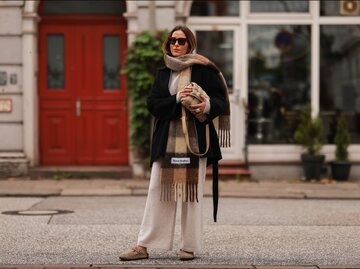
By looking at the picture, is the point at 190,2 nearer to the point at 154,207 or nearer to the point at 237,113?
the point at 237,113

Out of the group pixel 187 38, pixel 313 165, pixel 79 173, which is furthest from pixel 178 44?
pixel 313 165

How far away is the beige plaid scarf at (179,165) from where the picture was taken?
7.01m

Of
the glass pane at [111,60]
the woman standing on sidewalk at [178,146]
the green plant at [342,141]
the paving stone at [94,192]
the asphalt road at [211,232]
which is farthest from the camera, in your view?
the glass pane at [111,60]

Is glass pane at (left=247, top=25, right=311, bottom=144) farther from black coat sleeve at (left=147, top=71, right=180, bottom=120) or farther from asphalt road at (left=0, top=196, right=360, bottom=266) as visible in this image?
black coat sleeve at (left=147, top=71, right=180, bottom=120)

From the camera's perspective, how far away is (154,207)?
23.3 feet

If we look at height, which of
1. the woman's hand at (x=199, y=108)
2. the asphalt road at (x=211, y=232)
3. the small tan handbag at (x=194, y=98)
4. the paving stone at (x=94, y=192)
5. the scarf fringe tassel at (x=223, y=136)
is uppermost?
the small tan handbag at (x=194, y=98)

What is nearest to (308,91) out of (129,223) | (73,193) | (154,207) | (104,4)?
(104,4)

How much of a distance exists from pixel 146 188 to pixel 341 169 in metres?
3.71

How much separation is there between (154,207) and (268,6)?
29.9ft

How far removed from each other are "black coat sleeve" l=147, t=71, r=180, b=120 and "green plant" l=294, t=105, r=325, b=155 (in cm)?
830

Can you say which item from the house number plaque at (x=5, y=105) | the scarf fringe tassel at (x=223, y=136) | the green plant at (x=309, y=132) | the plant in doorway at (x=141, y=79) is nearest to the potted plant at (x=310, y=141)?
the green plant at (x=309, y=132)

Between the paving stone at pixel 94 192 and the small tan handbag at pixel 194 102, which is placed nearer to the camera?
the small tan handbag at pixel 194 102

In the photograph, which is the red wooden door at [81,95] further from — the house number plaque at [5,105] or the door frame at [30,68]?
the house number plaque at [5,105]

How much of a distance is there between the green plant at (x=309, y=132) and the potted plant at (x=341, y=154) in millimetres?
307
